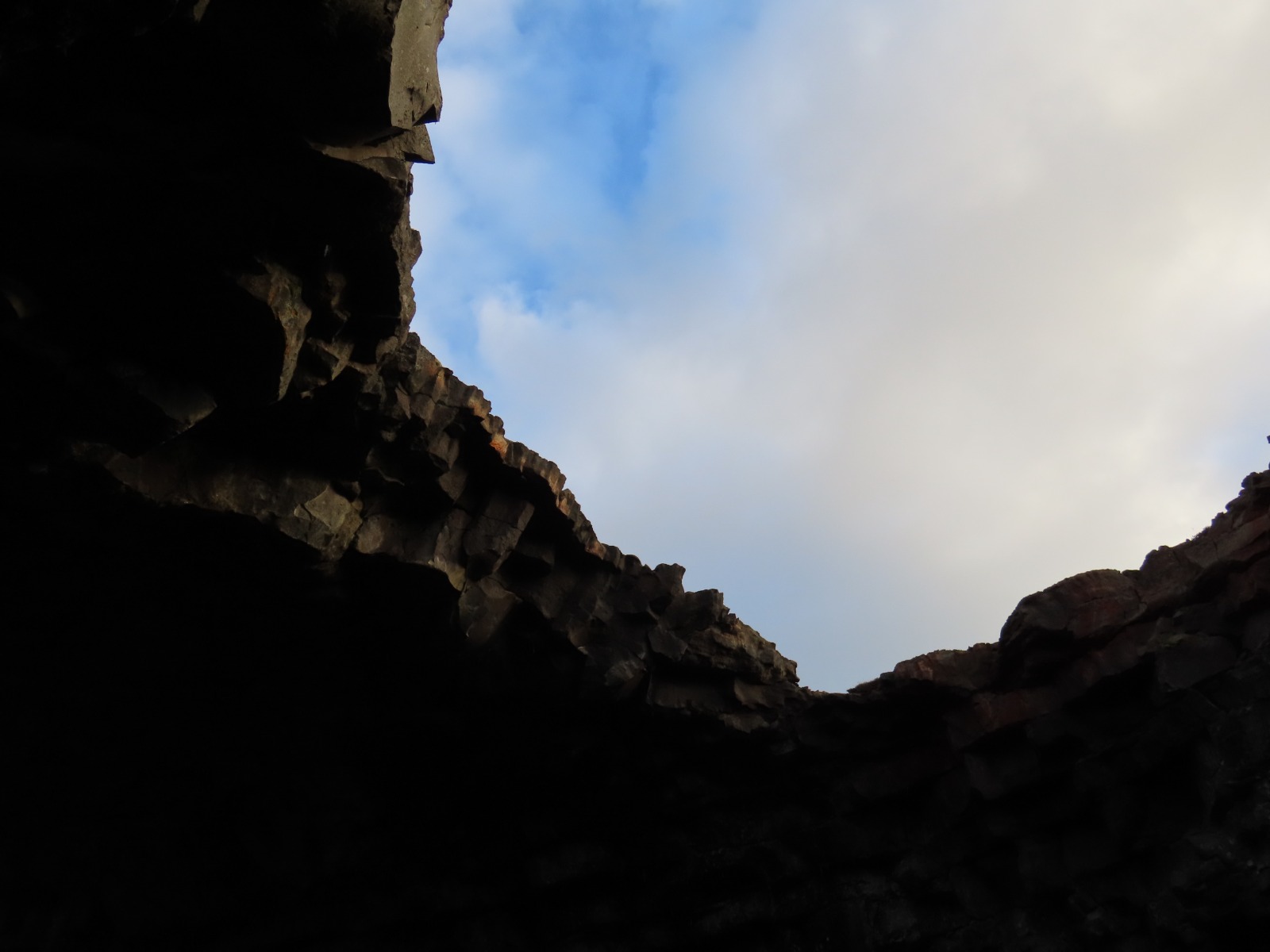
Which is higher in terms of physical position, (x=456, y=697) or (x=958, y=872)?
(x=456, y=697)

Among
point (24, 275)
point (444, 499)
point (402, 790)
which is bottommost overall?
point (402, 790)

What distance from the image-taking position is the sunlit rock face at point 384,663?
30.9ft

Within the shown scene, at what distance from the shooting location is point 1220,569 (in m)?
13.0

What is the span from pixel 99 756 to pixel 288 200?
10724mm

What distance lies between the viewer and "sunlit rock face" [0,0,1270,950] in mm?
9406

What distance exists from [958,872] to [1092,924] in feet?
6.73

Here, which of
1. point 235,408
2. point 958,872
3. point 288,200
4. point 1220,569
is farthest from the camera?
point 958,872

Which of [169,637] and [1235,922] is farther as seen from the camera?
[169,637]

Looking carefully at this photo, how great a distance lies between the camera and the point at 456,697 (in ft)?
51.6

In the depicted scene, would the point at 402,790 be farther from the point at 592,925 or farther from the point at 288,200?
the point at 288,200

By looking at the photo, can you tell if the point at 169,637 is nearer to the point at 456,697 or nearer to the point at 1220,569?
the point at 456,697

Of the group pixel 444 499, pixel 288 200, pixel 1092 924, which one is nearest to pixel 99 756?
pixel 444 499

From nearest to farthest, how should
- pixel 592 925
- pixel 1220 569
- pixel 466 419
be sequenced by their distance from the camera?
pixel 1220 569, pixel 466 419, pixel 592 925

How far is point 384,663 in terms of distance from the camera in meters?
15.3
